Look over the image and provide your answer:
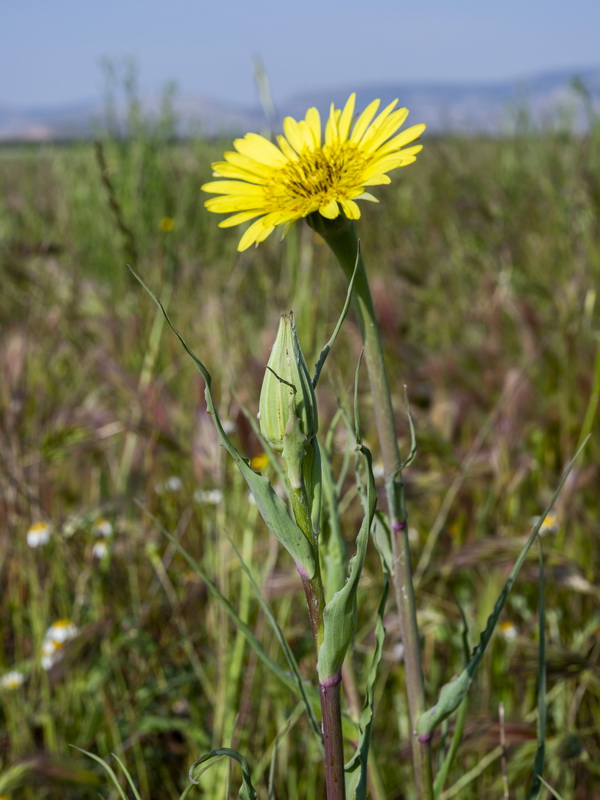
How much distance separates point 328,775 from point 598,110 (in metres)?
3.42

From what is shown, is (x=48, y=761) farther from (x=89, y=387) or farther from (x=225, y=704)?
(x=89, y=387)

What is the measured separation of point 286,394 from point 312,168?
0.22 metres

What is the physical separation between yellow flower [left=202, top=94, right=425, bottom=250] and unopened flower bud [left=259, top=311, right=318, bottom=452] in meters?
0.09

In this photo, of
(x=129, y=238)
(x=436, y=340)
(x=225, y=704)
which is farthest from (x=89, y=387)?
(x=225, y=704)

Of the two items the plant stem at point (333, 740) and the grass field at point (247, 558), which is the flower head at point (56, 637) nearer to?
the grass field at point (247, 558)

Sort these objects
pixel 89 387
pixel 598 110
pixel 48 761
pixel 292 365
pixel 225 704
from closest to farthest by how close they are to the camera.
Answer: pixel 292 365 → pixel 48 761 → pixel 225 704 → pixel 89 387 → pixel 598 110

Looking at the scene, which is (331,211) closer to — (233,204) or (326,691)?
(233,204)

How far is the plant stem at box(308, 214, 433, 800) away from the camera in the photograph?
524mm

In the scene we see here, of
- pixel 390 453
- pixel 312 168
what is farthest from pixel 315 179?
pixel 390 453

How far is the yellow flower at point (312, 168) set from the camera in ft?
1.65

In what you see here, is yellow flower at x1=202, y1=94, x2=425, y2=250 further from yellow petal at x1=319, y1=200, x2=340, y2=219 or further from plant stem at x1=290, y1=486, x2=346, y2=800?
plant stem at x1=290, y1=486, x2=346, y2=800

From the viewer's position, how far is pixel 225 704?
975 millimetres

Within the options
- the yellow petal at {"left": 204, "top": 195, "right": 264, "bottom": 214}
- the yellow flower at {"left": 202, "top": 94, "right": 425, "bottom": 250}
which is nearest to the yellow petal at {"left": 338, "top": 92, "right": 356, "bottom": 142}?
the yellow flower at {"left": 202, "top": 94, "right": 425, "bottom": 250}

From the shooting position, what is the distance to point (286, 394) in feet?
1.37
